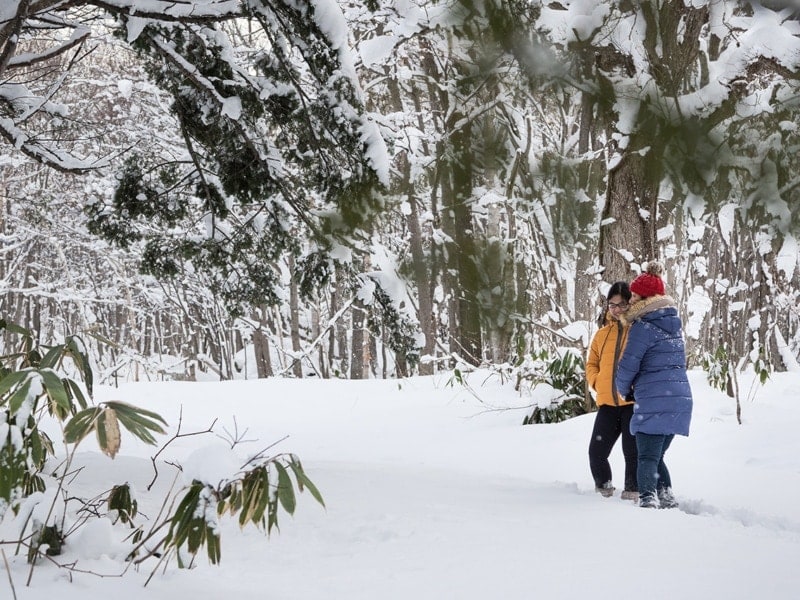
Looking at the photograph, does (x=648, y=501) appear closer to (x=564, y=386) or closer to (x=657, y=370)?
(x=657, y=370)

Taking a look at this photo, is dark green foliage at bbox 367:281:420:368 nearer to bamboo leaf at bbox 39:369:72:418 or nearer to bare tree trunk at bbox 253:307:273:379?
bamboo leaf at bbox 39:369:72:418

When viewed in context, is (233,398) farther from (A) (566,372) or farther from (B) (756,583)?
(B) (756,583)

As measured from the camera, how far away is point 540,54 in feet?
5.35

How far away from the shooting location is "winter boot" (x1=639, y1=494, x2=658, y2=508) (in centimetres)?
437

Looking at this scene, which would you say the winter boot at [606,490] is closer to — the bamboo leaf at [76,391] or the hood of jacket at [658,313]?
the hood of jacket at [658,313]

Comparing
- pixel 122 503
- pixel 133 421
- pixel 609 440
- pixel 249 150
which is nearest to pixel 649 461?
pixel 609 440

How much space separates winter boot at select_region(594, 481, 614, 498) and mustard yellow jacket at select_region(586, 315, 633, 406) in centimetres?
53

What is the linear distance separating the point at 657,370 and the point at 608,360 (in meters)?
0.40

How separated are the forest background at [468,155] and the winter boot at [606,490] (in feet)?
3.79

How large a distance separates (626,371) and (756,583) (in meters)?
1.71

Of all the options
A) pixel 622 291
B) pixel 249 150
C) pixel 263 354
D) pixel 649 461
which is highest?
pixel 249 150

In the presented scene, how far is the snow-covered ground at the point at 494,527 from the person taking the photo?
267 centimetres

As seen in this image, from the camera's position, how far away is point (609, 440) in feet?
15.7

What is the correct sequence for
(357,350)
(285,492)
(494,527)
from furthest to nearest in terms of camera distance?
(357,350)
(494,527)
(285,492)
